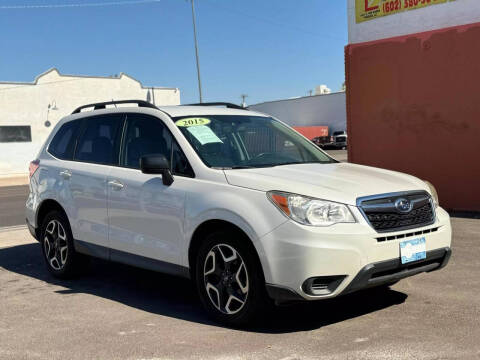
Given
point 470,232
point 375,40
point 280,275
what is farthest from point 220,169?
point 375,40

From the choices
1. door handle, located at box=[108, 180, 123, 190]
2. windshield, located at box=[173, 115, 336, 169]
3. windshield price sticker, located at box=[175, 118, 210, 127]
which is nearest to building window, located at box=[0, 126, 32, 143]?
door handle, located at box=[108, 180, 123, 190]

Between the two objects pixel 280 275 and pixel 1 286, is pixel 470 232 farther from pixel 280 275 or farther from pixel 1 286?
pixel 1 286

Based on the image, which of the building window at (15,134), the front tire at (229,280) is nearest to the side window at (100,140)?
the front tire at (229,280)

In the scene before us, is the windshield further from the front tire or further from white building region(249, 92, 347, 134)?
white building region(249, 92, 347, 134)

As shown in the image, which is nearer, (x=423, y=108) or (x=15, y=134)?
(x=423, y=108)

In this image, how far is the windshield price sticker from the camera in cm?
540

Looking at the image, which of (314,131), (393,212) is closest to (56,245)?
(393,212)

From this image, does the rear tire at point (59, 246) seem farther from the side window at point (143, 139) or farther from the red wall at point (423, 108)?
the red wall at point (423, 108)

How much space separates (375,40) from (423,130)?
222 centimetres

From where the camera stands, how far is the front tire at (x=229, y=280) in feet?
14.5

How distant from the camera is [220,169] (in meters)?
4.87

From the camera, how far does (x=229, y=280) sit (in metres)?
4.63

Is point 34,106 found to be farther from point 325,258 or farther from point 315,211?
point 325,258

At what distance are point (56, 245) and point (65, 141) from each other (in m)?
1.21
